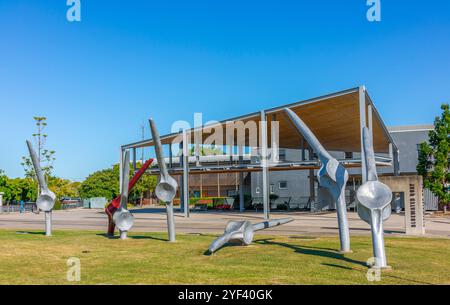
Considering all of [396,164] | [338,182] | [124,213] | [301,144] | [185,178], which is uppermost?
[301,144]

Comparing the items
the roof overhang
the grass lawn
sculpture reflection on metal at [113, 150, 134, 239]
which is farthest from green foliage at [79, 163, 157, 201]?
the grass lawn

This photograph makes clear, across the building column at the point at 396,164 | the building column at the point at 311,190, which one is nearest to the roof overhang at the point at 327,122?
the building column at the point at 396,164

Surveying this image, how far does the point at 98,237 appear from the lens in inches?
754

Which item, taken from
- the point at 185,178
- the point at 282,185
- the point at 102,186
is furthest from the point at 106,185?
the point at 185,178

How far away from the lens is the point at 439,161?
39406mm

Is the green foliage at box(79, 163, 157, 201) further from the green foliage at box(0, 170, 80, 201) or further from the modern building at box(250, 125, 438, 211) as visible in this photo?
the modern building at box(250, 125, 438, 211)

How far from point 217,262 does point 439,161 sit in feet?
108

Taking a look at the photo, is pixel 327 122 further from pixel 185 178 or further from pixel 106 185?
pixel 106 185

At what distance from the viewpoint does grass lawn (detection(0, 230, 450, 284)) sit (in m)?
9.87

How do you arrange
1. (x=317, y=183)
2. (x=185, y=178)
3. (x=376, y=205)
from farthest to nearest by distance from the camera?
(x=317, y=183) → (x=185, y=178) → (x=376, y=205)

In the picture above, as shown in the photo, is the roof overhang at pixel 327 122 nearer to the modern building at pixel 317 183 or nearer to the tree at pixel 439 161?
the modern building at pixel 317 183

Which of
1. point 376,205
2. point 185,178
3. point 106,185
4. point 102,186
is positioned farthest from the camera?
point 106,185

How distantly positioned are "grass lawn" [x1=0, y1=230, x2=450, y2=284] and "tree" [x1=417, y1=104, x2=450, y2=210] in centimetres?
2296
